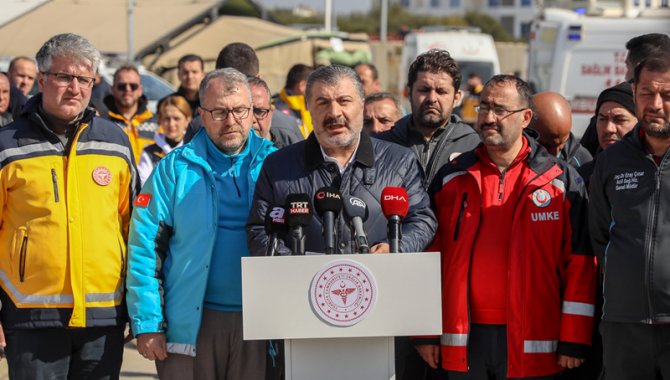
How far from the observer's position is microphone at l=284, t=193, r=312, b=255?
4191 mm

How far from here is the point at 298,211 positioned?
165 inches

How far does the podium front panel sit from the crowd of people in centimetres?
32

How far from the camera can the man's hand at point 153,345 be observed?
189 inches

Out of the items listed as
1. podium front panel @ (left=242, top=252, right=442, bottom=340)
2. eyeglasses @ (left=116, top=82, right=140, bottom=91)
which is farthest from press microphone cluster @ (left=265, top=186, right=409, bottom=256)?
eyeglasses @ (left=116, top=82, right=140, bottom=91)

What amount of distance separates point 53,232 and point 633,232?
8.76 feet

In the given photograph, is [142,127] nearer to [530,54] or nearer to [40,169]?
[40,169]

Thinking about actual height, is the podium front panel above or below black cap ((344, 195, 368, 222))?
below

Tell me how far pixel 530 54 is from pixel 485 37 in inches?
189

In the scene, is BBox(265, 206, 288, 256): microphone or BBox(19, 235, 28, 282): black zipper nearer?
BBox(265, 206, 288, 256): microphone

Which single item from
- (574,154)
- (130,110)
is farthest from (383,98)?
(130,110)

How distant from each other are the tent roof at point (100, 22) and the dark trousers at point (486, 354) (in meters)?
17.5

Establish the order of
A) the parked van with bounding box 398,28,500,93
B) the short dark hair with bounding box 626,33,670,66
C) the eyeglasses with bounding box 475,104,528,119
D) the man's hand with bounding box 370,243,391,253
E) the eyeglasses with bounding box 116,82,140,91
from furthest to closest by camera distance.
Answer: the parked van with bounding box 398,28,500,93, the eyeglasses with bounding box 116,82,140,91, the short dark hair with bounding box 626,33,670,66, the eyeglasses with bounding box 475,104,528,119, the man's hand with bounding box 370,243,391,253

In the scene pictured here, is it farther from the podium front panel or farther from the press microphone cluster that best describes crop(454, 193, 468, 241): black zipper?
the podium front panel

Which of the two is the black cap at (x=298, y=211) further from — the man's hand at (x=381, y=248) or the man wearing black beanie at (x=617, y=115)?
the man wearing black beanie at (x=617, y=115)
